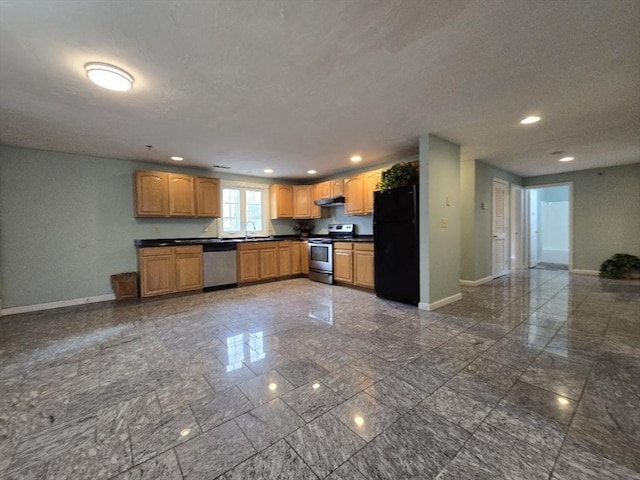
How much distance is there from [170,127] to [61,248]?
2.83 m

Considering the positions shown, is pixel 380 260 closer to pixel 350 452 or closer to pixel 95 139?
pixel 350 452

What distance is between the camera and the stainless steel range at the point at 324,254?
5.55 metres

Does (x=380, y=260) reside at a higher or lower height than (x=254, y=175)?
lower

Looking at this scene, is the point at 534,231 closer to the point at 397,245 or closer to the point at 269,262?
the point at 397,245

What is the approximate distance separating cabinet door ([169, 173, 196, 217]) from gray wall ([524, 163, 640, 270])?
8.29 meters

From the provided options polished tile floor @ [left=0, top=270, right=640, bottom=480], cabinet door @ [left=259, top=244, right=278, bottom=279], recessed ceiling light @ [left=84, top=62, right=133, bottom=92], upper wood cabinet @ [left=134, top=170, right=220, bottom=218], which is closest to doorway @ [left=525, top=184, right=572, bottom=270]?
polished tile floor @ [left=0, top=270, right=640, bottom=480]

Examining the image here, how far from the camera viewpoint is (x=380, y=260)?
433 centimetres

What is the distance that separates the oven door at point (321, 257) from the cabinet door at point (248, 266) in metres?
1.19

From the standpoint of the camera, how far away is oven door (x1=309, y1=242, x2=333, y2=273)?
18.2 ft

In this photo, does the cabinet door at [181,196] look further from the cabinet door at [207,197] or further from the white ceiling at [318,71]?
the white ceiling at [318,71]

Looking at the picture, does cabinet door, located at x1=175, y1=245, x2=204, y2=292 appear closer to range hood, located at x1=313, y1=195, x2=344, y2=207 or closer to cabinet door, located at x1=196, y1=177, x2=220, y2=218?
cabinet door, located at x1=196, y1=177, x2=220, y2=218

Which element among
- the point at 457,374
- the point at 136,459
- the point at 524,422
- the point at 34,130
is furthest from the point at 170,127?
the point at 524,422

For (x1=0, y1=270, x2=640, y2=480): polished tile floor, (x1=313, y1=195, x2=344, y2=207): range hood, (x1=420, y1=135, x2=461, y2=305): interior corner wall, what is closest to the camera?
(x1=0, y1=270, x2=640, y2=480): polished tile floor

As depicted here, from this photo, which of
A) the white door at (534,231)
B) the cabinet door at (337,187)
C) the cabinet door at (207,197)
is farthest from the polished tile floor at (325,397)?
the white door at (534,231)
